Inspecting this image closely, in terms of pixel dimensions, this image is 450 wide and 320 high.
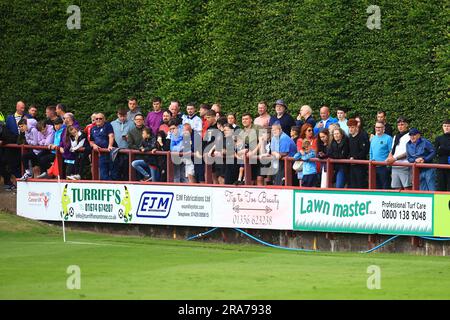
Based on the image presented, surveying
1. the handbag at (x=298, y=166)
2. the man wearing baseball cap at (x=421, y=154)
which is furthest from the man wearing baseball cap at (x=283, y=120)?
the man wearing baseball cap at (x=421, y=154)

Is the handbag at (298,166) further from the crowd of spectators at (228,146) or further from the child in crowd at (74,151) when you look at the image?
the child in crowd at (74,151)

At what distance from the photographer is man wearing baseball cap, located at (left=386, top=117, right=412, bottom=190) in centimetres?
2530

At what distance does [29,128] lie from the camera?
103 feet

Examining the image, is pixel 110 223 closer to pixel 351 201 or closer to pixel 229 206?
pixel 229 206

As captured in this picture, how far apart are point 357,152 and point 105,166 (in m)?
6.78

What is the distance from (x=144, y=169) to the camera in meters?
29.0

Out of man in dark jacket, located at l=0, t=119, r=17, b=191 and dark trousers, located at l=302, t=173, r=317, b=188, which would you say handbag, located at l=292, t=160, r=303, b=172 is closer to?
dark trousers, located at l=302, t=173, r=317, b=188

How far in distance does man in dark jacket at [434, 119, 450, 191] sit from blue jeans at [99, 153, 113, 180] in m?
8.36

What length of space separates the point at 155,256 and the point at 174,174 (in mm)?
5581

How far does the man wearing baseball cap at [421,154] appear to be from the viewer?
82.0 feet

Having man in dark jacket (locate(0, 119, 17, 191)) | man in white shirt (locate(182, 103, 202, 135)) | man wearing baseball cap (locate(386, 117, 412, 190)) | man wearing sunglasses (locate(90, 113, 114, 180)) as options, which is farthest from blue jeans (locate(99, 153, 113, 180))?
man wearing baseball cap (locate(386, 117, 412, 190))

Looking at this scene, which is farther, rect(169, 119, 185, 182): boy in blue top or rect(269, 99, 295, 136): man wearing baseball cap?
rect(169, 119, 185, 182): boy in blue top
